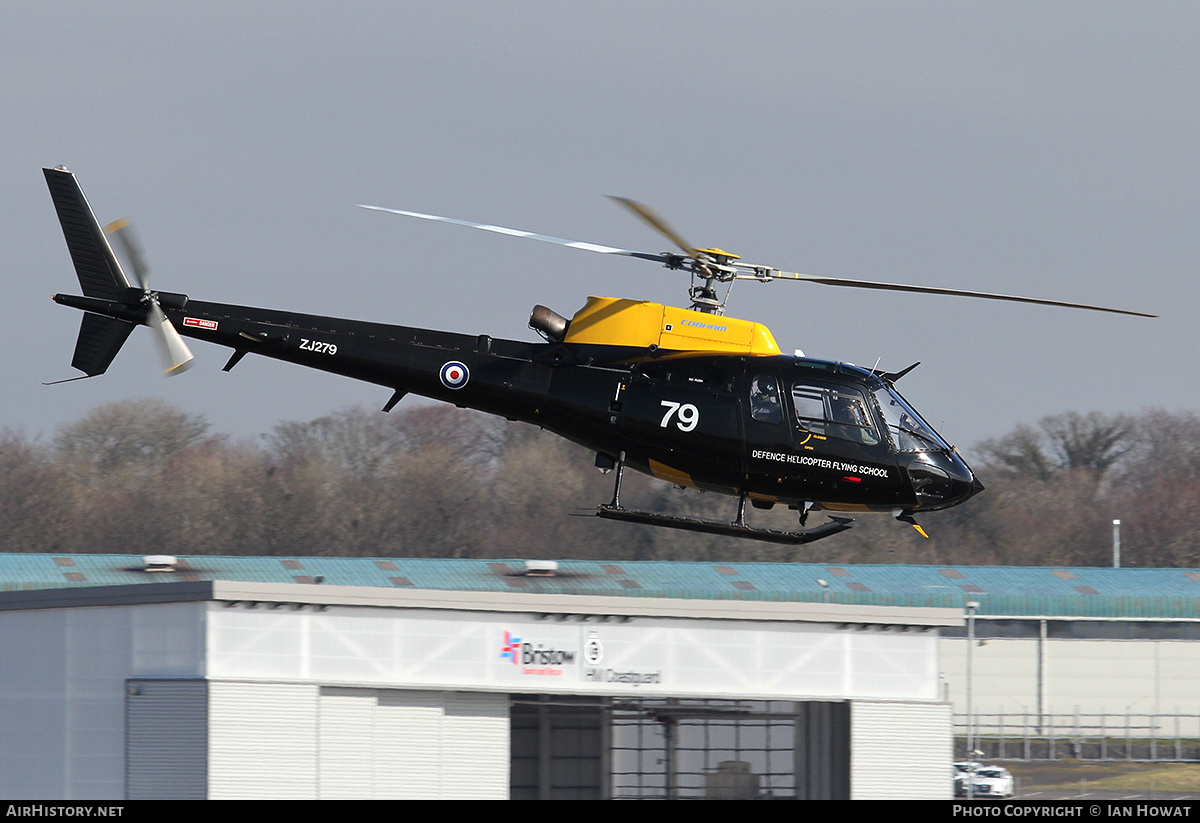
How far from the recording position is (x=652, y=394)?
22719 millimetres

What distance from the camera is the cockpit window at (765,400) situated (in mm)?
22359

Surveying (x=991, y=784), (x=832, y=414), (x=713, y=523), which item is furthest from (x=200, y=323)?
(x=991, y=784)

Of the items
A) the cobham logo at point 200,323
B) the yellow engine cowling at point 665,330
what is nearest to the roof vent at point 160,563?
the cobham logo at point 200,323

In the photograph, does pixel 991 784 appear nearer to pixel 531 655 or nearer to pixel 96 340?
pixel 531 655

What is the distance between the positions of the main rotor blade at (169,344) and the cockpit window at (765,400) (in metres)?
7.95

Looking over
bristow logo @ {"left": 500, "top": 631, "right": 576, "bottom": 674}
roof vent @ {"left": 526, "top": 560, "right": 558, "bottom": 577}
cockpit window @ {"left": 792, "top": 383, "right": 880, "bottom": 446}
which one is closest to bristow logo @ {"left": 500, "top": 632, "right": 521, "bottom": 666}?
bristow logo @ {"left": 500, "top": 631, "right": 576, "bottom": 674}

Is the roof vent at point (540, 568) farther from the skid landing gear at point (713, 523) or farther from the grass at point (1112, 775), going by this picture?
the skid landing gear at point (713, 523)

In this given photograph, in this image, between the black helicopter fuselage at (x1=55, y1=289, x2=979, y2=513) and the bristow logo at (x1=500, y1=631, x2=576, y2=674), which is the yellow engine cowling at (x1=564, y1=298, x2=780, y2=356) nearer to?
the black helicopter fuselage at (x1=55, y1=289, x2=979, y2=513)

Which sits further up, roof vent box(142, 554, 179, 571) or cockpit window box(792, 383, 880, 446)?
cockpit window box(792, 383, 880, 446)

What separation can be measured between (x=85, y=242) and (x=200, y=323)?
247 centimetres

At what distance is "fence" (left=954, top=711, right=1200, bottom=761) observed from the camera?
54344 millimetres

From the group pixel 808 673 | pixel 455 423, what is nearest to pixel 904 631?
pixel 808 673

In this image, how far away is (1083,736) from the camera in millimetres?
56625

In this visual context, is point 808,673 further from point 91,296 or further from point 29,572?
point 29,572
